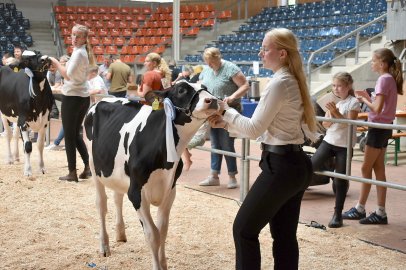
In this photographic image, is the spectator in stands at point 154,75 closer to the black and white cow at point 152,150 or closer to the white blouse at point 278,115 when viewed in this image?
the black and white cow at point 152,150

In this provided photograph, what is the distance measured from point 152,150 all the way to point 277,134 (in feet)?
3.26

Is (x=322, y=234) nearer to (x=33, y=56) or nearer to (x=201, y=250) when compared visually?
(x=201, y=250)

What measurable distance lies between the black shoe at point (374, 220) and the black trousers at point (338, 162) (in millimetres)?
283

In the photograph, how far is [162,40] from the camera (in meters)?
23.9

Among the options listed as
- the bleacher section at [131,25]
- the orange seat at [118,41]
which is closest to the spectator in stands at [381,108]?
the bleacher section at [131,25]

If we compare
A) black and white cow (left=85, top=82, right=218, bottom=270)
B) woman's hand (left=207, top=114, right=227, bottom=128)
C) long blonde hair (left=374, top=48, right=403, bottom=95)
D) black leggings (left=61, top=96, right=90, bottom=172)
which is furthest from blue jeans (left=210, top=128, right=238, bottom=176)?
woman's hand (left=207, top=114, right=227, bottom=128)

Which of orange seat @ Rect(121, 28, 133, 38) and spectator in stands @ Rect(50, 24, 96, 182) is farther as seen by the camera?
orange seat @ Rect(121, 28, 133, 38)

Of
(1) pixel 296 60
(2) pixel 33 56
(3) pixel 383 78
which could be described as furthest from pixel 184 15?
(1) pixel 296 60

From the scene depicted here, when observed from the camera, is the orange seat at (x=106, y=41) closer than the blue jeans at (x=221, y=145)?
No

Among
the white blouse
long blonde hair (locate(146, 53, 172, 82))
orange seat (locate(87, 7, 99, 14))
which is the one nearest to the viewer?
the white blouse

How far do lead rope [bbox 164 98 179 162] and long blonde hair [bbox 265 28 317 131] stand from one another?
0.87m

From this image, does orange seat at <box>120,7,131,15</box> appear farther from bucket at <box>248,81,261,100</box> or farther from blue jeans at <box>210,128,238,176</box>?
blue jeans at <box>210,128,238,176</box>

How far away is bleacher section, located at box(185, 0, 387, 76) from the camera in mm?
17359

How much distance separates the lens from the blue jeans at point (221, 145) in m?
7.07
